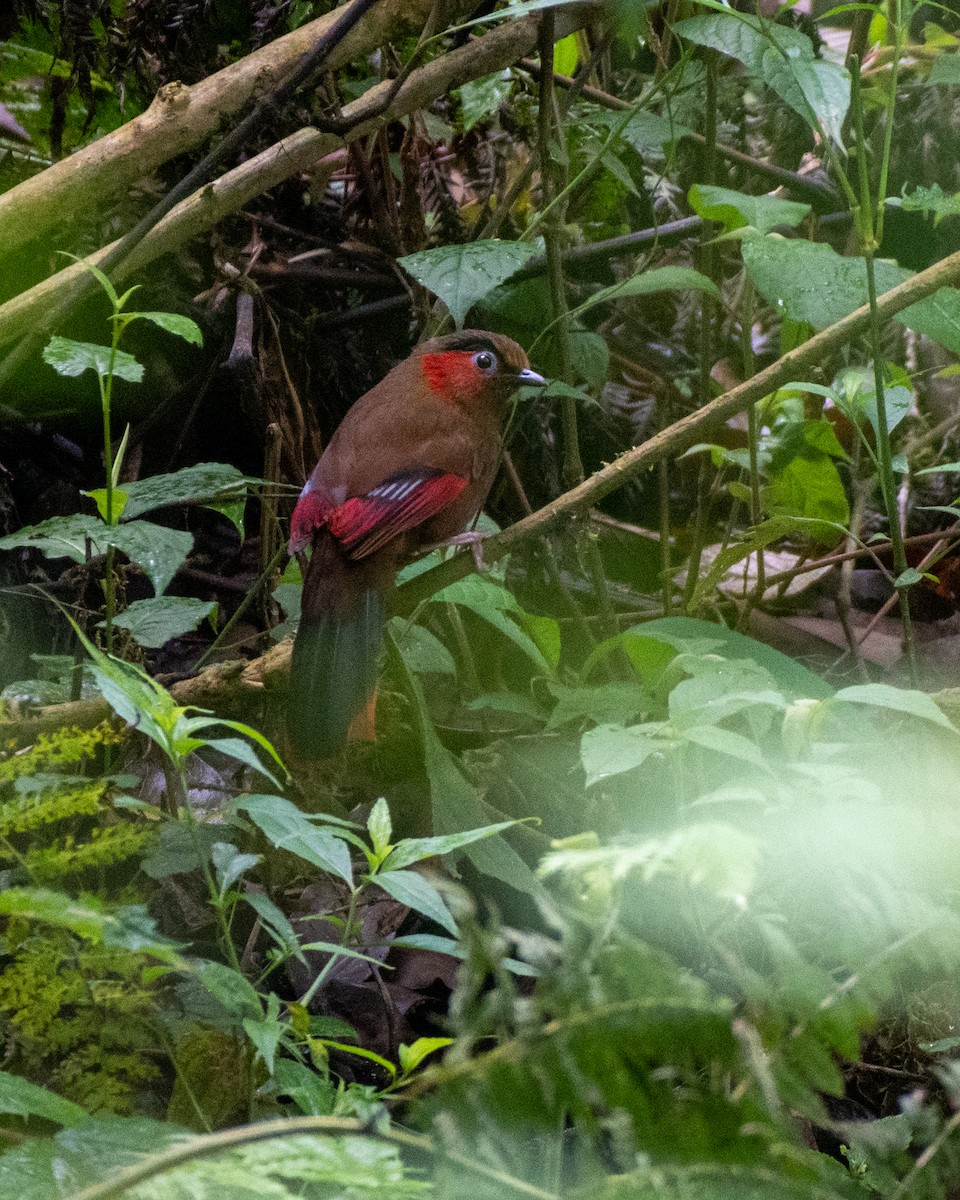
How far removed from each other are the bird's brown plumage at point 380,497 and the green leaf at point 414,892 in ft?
2.70

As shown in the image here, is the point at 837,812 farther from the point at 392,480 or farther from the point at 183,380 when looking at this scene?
the point at 183,380

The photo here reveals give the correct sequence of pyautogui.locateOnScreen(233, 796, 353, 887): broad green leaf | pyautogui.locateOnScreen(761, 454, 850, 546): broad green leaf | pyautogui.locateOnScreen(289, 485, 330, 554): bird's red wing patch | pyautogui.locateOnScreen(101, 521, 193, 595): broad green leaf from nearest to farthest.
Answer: pyautogui.locateOnScreen(233, 796, 353, 887): broad green leaf < pyautogui.locateOnScreen(101, 521, 193, 595): broad green leaf < pyautogui.locateOnScreen(289, 485, 330, 554): bird's red wing patch < pyautogui.locateOnScreen(761, 454, 850, 546): broad green leaf

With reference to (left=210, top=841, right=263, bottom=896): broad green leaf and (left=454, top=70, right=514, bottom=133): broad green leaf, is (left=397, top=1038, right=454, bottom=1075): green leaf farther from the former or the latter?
(left=454, top=70, right=514, bottom=133): broad green leaf

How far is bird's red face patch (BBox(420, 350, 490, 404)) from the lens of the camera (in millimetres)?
2908

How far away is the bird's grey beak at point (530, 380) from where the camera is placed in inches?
114

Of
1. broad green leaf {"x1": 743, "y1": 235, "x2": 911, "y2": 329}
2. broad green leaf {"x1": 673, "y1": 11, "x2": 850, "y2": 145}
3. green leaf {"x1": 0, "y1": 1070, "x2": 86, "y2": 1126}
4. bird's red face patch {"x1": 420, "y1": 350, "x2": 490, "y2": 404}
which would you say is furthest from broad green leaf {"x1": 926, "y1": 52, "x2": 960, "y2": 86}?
green leaf {"x1": 0, "y1": 1070, "x2": 86, "y2": 1126}

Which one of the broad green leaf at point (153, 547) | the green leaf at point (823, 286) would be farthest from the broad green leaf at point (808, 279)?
the broad green leaf at point (153, 547)

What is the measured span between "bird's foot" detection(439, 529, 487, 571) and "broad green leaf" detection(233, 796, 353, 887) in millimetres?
1145

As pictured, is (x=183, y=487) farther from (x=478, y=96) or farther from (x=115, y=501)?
(x=478, y=96)

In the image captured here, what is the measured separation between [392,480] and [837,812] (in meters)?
1.69

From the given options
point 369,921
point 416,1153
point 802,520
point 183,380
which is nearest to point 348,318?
point 183,380

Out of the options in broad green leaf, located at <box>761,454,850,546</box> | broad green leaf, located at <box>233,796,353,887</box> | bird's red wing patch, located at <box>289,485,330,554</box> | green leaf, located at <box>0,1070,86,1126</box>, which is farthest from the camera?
broad green leaf, located at <box>761,454,850,546</box>

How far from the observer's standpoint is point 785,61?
212 centimetres

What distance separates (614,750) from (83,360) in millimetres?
1219
